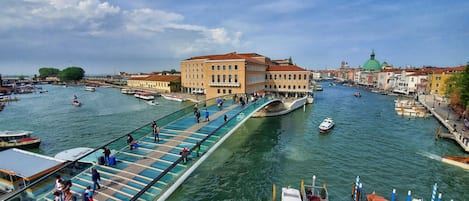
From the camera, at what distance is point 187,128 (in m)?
16.4

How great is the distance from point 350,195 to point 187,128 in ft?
37.8

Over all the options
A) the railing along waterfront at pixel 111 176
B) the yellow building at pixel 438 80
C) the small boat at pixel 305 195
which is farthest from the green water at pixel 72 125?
the yellow building at pixel 438 80

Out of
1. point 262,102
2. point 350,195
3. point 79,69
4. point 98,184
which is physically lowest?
point 350,195

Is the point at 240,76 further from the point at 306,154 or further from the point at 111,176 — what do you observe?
the point at 111,176

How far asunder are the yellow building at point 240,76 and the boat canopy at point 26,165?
28506 millimetres

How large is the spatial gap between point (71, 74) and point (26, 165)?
134 metres

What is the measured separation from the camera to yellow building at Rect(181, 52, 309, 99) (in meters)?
39.2

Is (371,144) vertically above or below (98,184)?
below

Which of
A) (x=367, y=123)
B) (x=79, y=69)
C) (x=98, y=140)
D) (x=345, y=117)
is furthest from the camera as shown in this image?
(x=79, y=69)

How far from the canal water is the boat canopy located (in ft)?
21.0

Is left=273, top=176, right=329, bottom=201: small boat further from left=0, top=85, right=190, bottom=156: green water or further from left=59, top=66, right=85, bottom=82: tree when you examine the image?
left=59, top=66, right=85, bottom=82: tree

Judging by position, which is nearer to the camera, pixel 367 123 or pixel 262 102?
pixel 262 102

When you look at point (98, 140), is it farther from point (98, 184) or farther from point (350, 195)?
point (350, 195)

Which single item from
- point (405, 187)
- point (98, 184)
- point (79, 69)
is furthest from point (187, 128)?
point (79, 69)
